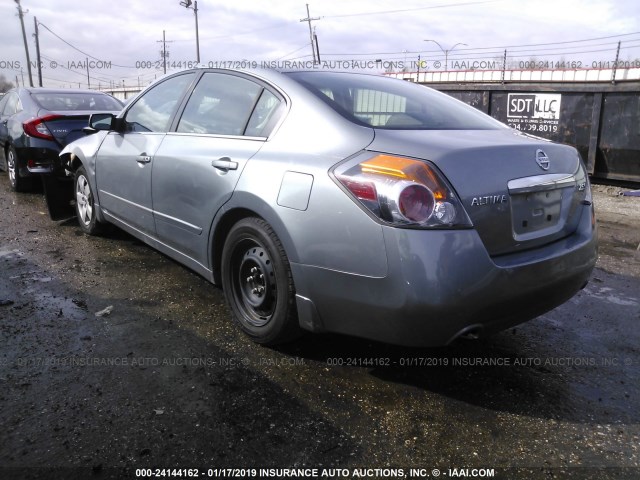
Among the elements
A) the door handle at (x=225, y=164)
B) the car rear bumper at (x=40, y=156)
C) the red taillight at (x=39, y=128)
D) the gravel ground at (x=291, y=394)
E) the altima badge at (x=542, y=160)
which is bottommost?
the gravel ground at (x=291, y=394)

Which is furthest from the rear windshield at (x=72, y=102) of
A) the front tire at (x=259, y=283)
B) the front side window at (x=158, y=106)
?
the front tire at (x=259, y=283)

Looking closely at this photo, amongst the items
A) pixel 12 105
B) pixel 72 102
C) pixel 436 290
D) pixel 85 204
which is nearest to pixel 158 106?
pixel 85 204

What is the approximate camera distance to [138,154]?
4039 mm

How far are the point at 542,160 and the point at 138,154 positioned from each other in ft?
9.40

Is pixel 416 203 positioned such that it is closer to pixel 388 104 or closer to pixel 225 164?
pixel 388 104

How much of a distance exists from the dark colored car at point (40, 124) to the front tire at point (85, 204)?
1006 mm

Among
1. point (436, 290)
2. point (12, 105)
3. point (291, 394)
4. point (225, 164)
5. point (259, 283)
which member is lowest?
point (291, 394)

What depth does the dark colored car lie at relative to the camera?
22.3 ft

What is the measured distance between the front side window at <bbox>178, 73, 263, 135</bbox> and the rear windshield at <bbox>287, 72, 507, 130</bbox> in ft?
1.09

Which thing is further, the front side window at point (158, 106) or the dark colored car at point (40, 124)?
the dark colored car at point (40, 124)

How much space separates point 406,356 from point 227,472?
132cm

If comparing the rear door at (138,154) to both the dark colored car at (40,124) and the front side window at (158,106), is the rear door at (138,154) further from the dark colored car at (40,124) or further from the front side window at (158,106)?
the dark colored car at (40,124)

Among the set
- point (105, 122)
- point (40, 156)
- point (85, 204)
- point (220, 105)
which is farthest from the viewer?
point (40, 156)

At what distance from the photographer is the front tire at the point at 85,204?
5203 mm
